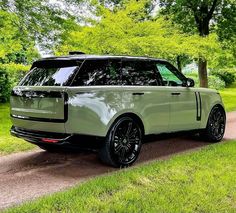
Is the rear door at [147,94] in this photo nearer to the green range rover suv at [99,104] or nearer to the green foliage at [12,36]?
the green range rover suv at [99,104]

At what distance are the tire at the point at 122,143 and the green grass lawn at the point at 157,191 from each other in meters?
0.30

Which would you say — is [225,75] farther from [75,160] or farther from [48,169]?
[48,169]

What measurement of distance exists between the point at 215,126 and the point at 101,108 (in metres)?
3.54

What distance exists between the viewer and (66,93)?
561 cm

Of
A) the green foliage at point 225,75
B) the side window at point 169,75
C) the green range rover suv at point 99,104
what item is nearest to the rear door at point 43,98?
the green range rover suv at point 99,104

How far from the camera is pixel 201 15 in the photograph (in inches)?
850

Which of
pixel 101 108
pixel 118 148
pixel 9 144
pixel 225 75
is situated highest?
pixel 225 75

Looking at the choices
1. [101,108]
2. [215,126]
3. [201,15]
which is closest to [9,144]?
[101,108]

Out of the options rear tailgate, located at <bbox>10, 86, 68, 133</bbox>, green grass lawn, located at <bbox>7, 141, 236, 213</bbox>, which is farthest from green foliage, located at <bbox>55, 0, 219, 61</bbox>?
green grass lawn, located at <bbox>7, 141, 236, 213</bbox>

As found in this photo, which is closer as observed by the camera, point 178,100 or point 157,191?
point 157,191

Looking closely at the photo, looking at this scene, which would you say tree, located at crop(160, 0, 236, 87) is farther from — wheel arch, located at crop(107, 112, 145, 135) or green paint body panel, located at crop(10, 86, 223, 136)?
wheel arch, located at crop(107, 112, 145, 135)

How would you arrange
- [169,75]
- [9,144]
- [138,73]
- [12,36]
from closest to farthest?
[138,73] < [169,75] < [9,144] < [12,36]

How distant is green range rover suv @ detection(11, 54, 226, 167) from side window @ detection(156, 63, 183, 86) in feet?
0.09

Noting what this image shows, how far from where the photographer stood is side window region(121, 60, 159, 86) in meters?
6.60
